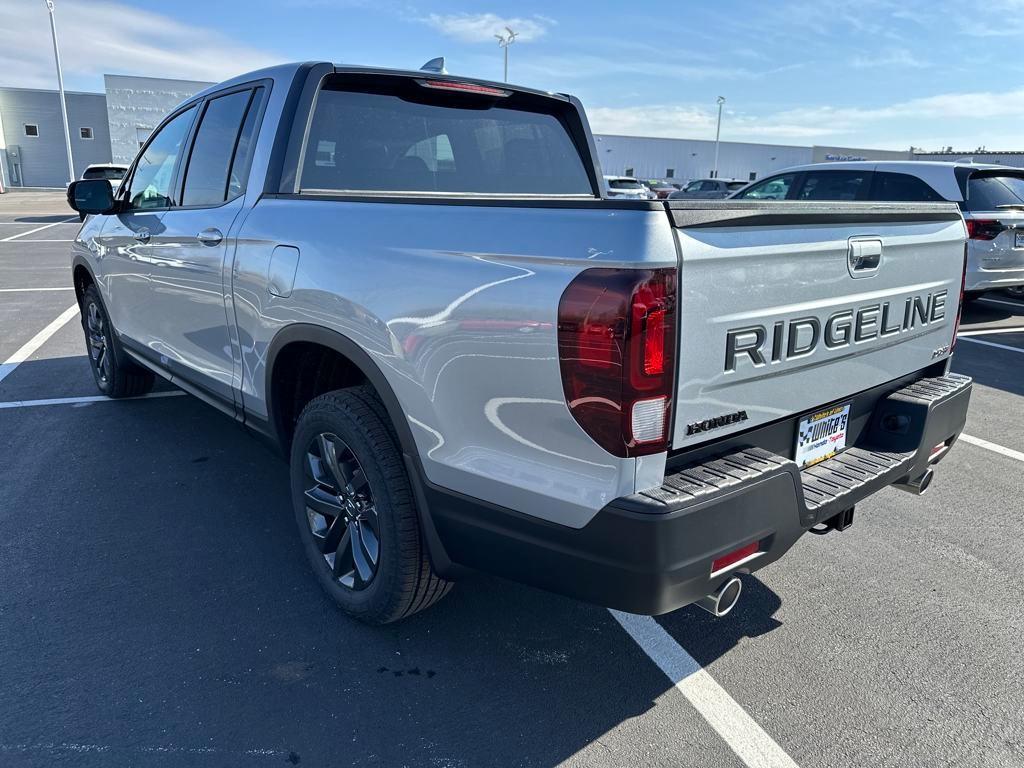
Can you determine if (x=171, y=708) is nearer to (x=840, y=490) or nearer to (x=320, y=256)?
(x=320, y=256)

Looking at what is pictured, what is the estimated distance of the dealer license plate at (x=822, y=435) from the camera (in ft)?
8.06

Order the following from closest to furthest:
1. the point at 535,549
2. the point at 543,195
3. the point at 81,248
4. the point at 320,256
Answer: the point at 535,549 → the point at 320,256 → the point at 543,195 → the point at 81,248

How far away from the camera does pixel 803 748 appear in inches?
88.4


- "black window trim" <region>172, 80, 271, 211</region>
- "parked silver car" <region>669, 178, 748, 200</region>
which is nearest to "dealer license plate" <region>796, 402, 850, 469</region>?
"black window trim" <region>172, 80, 271, 211</region>

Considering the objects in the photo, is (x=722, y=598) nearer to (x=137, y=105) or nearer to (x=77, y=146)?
(x=137, y=105)

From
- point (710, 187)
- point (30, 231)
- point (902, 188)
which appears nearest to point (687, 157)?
point (710, 187)

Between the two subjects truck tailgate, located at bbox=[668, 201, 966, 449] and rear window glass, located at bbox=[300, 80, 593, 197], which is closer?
truck tailgate, located at bbox=[668, 201, 966, 449]

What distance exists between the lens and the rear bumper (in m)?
1.88

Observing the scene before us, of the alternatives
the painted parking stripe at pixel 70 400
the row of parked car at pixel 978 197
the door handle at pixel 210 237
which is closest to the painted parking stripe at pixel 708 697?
the door handle at pixel 210 237

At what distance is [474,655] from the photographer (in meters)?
2.68

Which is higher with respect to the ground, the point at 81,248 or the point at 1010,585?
the point at 81,248

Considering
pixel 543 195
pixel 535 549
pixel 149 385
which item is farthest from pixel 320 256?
pixel 149 385

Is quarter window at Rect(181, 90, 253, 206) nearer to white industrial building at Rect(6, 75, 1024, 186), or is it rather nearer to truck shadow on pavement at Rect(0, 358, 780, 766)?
truck shadow on pavement at Rect(0, 358, 780, 766)

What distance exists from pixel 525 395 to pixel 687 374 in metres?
0.42
